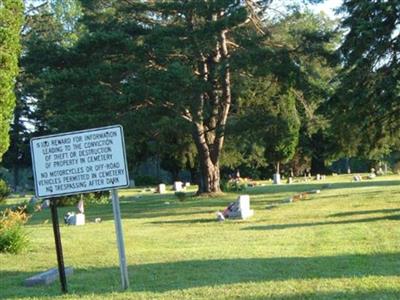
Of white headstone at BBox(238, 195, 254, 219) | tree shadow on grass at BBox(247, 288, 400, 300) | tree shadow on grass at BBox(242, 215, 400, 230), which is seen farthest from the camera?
white headstone at BBox(238, 195, 254, 219)

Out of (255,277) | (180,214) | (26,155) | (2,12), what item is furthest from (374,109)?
(26,155)

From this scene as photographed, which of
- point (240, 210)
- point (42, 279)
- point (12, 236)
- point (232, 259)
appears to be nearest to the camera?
point (42, 279)

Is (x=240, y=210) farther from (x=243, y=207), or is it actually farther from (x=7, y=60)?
(x=7, y=60)

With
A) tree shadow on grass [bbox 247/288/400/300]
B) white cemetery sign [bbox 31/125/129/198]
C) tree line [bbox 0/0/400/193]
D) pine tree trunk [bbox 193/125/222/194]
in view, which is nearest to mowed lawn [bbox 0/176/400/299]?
tree shadow on grass [bbox 247/288/400/300]

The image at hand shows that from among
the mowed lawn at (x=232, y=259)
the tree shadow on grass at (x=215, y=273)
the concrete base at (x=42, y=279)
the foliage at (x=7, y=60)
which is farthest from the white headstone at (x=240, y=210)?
the concrete base at (x=42, y=279)

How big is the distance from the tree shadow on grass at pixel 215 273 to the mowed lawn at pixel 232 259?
0.01m

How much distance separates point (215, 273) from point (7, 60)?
13664 millimetres

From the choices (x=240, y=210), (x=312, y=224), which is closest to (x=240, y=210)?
(x=240, y=210)

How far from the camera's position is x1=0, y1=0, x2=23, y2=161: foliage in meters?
20.5

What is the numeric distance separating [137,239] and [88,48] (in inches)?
639

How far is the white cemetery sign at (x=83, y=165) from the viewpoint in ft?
28.7

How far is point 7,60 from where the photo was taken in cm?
2097

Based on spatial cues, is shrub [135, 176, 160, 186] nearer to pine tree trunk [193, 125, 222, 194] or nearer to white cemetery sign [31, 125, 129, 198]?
pine tree trunk [193, 125, 222, 194]

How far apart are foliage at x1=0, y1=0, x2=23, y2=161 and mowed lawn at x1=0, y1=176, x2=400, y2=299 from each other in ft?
11.5
